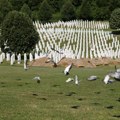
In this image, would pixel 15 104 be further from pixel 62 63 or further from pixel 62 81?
pixel 62 63

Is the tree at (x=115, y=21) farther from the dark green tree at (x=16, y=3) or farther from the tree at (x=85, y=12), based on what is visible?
the dark green tree at (x=16, y=3)

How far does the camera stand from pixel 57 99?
34.6ft

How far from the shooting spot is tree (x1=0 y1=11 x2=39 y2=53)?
102ft

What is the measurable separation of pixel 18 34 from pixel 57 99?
2153cm

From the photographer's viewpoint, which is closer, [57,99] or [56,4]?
[57,99]

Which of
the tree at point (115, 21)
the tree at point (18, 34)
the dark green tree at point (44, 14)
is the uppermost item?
the dark green tree at point (44, 14)

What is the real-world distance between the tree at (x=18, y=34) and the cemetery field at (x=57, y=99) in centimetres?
1579

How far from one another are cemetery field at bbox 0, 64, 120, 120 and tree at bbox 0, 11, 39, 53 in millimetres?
15792

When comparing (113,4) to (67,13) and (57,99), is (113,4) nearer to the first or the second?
A: (67,13)

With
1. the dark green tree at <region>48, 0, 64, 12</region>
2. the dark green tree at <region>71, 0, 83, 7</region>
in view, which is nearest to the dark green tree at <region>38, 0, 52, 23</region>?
the dark green tree at <region>48, 0, 64, 12</region>

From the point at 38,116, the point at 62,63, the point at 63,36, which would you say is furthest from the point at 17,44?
Answer: the point at 38,116

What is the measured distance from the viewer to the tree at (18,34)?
102ft

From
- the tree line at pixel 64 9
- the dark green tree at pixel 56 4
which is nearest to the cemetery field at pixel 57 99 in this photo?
the tree line at pixel 64 9

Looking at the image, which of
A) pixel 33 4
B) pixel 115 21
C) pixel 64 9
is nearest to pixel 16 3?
pixel 33 4
